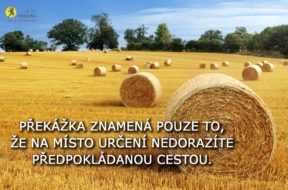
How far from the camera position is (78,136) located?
363 inches

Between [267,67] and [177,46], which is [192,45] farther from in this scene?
[267,67]

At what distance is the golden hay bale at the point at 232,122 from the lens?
6.80 meters

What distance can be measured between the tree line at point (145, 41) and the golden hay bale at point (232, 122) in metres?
71.0

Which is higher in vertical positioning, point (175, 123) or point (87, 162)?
point (175, 123)

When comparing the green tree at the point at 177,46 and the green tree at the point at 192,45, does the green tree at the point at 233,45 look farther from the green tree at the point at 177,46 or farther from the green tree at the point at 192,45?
the green tree at the point at 177,46

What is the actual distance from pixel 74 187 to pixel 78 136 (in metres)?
3.30

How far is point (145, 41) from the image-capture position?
8712 cm

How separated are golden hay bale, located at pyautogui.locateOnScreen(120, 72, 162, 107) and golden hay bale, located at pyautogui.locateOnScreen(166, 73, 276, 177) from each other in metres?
6.63

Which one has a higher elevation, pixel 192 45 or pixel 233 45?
pixel 192 45

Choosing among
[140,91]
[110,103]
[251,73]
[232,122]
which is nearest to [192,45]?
[251,73]

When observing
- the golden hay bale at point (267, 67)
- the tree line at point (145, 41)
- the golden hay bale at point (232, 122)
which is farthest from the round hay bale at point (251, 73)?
the tree line at point (145, 41)

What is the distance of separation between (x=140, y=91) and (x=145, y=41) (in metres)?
73.7

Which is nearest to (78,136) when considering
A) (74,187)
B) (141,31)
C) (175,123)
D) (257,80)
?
(175,123)

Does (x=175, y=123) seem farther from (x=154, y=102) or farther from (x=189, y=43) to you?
(x=189, y=43)
